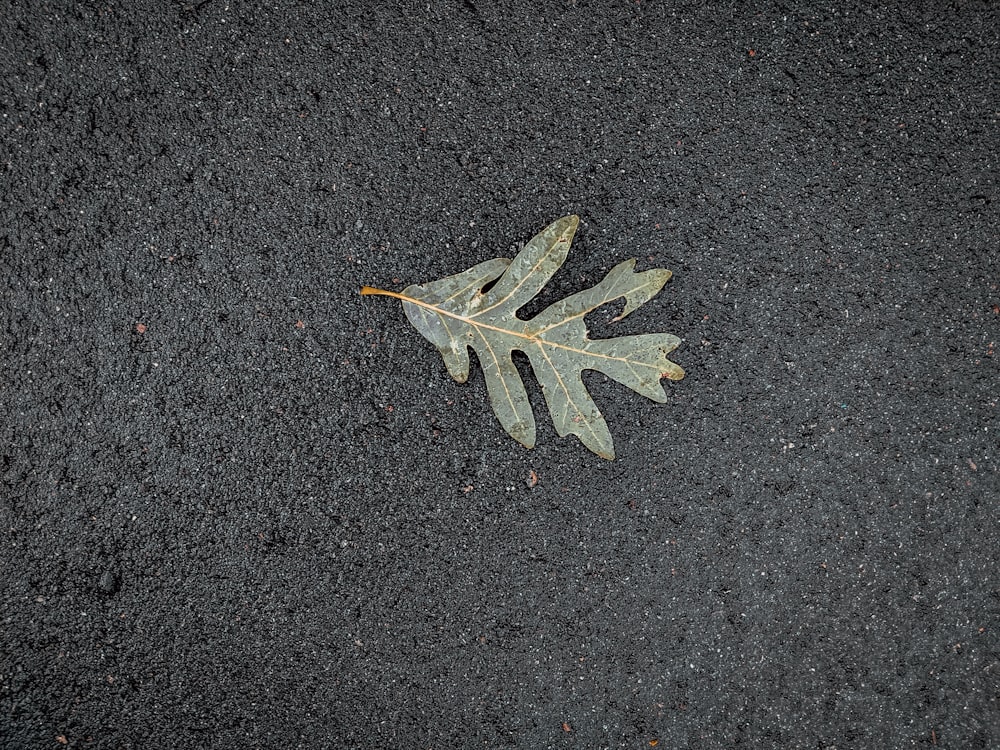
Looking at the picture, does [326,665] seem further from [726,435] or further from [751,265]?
[751,265]

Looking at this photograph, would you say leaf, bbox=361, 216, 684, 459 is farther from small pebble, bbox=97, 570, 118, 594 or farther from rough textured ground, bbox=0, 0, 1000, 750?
small pebble, bbox=97, 570, 118, 594

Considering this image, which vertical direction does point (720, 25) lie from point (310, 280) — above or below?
above

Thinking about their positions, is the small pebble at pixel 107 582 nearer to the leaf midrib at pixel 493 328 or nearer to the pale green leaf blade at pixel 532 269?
the leaf midrib at pixel 493 328

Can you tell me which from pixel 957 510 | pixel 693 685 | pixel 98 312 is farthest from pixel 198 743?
pixel 957 510

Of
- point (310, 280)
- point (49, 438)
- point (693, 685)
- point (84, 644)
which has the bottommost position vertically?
point (693, 685)

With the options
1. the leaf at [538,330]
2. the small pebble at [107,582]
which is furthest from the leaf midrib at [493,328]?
the small pebble at [107,582]
